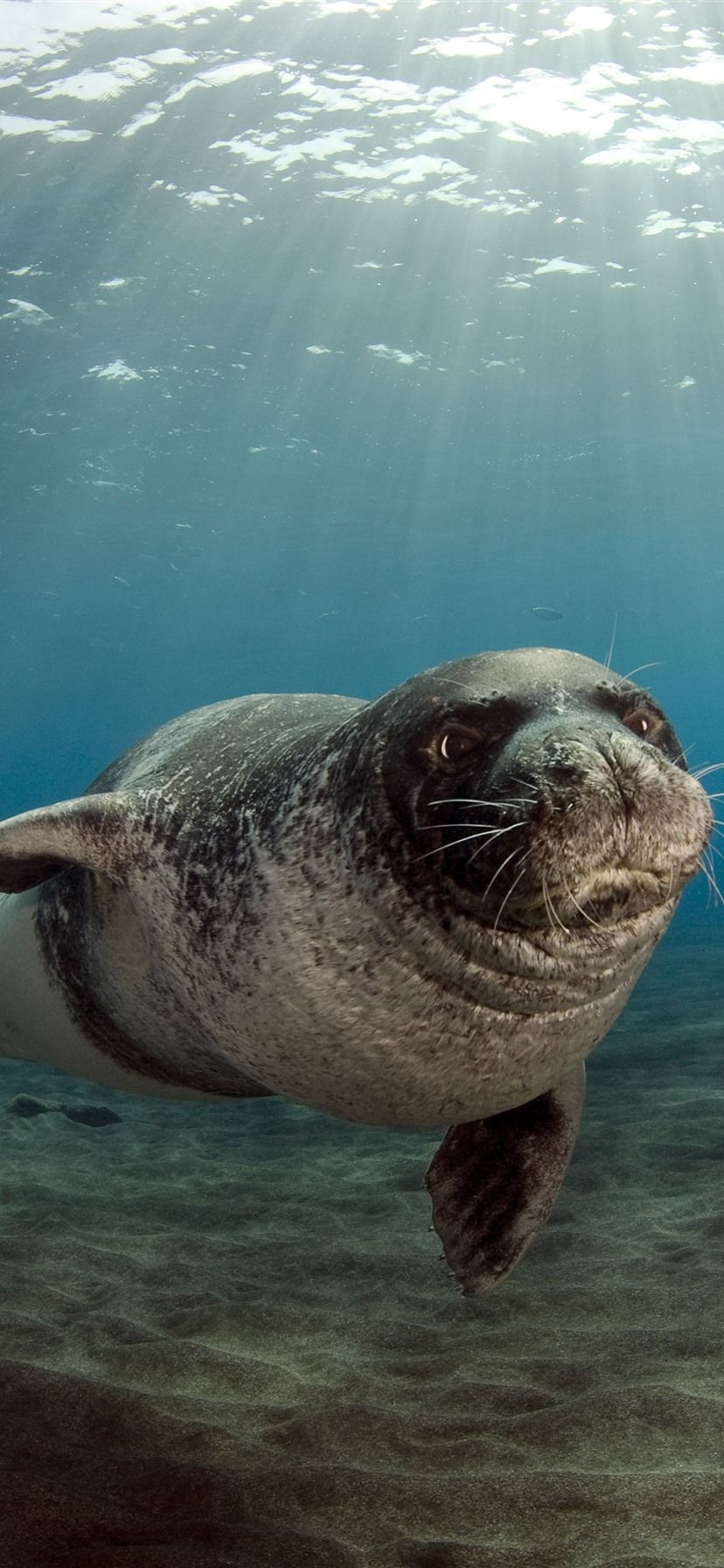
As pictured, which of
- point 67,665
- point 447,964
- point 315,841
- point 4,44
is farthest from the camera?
point 67,665

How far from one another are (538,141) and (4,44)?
382 inches

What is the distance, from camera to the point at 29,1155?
739cm

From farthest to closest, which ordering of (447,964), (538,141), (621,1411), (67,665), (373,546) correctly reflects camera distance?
(67,665)
(373,546)
(538,141)
(621,1411)
(447,964)

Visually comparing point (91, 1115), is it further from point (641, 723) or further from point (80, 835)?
point (641, 723)

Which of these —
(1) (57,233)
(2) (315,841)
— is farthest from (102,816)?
(1) (57,233)

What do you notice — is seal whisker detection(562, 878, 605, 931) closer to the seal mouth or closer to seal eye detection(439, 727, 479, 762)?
the seal mouth

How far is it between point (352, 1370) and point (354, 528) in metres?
40.0

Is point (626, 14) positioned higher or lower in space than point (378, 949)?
higher

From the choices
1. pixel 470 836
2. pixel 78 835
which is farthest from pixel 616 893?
pixel 78 835

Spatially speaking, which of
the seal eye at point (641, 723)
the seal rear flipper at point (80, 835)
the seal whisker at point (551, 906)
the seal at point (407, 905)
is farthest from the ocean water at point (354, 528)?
the seal rear flipper at point (80, 835)

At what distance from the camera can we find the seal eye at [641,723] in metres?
2.79

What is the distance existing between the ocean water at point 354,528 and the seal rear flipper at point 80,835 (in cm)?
175

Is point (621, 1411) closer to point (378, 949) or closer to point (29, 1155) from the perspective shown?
point (378, 949)

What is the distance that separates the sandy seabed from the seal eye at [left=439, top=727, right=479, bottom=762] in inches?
76.0
